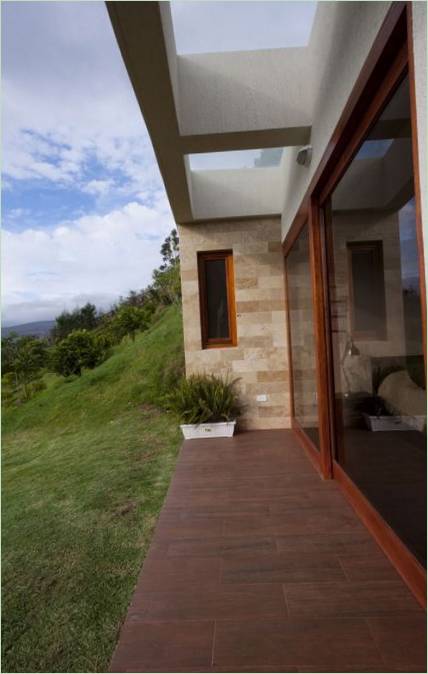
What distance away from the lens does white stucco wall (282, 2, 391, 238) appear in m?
1.92

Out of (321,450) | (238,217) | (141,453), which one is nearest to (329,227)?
(321,450)

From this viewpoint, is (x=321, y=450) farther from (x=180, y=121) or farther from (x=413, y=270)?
(x=180, y=121)

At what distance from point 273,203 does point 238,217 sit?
1.64 ft

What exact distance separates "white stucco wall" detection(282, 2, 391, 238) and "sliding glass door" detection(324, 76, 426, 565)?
0.35 m

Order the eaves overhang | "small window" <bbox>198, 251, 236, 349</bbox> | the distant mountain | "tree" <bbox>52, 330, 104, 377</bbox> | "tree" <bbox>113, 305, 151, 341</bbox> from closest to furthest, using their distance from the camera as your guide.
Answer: the eaves overhang < "small window" <bbox>198, 251, 236, 349</bbox> < "tree" <bbox>52, 330, 104, 377</bbox> < the distant mountain < "tree" <bbox>113, 305, 151, 341</bbox>

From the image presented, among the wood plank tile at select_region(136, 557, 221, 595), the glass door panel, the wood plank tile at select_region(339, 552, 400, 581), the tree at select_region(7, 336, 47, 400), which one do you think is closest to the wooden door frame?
the wood plank tile at select_region(339, 552, 400, 581)

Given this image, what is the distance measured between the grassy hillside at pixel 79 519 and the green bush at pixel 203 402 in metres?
0.44

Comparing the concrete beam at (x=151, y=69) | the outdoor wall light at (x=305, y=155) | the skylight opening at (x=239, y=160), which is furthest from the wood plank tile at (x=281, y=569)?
the skylight opening at (x=239, y=160)

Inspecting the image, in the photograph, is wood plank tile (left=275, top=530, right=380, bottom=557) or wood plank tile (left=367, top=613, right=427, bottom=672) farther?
wood plank tile (left=275, top=530, right=380, bottom=557)

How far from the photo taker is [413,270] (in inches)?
63.3

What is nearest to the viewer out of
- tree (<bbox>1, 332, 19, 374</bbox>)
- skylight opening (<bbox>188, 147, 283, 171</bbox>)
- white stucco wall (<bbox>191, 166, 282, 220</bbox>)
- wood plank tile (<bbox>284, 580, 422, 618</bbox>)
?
wood plank tile (<bbox>284, 580, 422, 618</bbox>)

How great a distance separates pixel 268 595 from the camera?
194cm

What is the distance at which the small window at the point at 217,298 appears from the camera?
5.71 m

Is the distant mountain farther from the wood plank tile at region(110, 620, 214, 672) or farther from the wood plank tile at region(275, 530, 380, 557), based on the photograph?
the wood plank tile at region(110, 620, 214, 672)
